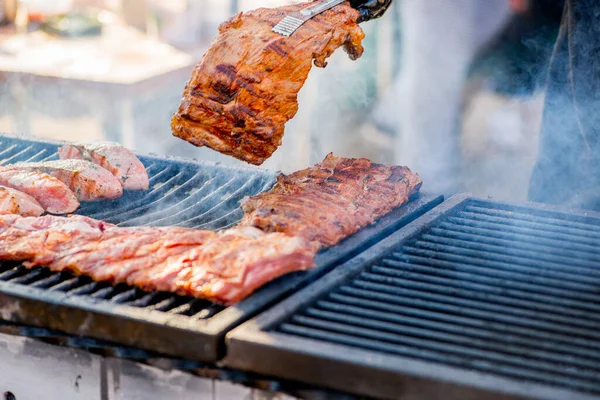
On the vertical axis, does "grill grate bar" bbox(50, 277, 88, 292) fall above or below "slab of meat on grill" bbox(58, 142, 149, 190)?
below

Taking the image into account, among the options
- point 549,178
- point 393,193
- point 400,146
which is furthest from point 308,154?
point 393,193

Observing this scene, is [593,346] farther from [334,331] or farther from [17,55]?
[17,55]

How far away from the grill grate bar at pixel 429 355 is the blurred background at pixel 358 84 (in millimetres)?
3987

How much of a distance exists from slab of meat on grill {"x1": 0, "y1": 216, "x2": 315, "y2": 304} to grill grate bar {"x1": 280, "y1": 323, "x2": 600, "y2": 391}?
1.05 feet

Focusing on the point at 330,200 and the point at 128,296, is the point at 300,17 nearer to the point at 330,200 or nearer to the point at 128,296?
the point at 330,200

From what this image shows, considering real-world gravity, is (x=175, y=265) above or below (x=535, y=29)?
below

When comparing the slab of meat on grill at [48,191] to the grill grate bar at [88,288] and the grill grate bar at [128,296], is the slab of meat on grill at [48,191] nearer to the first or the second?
the grill grate bar at [88,288]

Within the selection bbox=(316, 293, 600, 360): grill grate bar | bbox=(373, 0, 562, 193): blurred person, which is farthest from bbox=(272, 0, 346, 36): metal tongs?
bbox=(373, 0, 562, 193): blurred person

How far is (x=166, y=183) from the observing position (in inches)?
→ 159

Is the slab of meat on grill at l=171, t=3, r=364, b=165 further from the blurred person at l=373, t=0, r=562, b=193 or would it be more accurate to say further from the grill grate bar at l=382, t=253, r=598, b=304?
the blurred person at l=373, t=0, r=562, b=193

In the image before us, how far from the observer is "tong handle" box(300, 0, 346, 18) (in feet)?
10.9

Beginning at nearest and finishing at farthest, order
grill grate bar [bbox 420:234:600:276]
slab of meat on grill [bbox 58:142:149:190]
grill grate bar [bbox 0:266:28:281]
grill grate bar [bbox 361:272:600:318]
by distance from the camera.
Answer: grill grate bar [bbox 361:272:600:318] < grill grate bar [bbox 0:266:28:281] < grill grate bar [bbox 420:234:600:276] < slab of meat on grill [bbox 58:142:149:190]

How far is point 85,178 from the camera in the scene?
12.3 feet

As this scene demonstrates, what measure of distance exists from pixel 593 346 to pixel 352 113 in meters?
4.99
